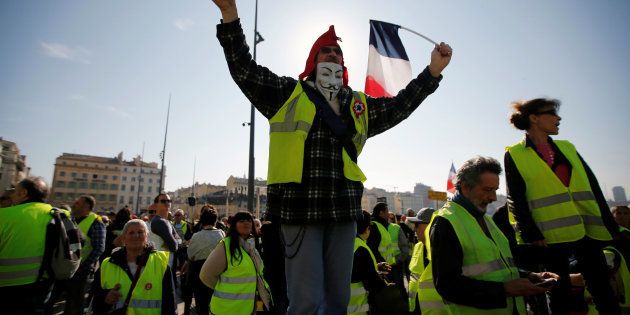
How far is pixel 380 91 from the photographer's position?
3.23m

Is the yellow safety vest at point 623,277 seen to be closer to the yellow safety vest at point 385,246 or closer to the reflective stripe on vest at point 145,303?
the yellow safety vest at point 385,246

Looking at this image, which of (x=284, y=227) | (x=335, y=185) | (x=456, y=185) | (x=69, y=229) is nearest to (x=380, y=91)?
(x=456, y=185)

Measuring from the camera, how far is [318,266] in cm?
169

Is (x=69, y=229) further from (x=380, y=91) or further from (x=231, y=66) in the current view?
(x=380, y=91)

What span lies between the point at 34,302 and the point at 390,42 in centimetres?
494

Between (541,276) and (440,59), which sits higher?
(440,59)

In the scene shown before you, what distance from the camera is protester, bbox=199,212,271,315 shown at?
4012 millimetres

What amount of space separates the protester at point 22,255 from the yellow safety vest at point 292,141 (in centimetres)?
362

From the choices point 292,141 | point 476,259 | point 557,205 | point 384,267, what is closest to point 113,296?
point 292,141

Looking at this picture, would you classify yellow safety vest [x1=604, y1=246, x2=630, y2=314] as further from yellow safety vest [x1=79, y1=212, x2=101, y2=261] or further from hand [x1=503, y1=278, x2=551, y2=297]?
yellow safety vest [x1=79, y1=212, x2=101, y2=261]

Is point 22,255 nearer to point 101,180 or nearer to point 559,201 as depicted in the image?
point 559,201

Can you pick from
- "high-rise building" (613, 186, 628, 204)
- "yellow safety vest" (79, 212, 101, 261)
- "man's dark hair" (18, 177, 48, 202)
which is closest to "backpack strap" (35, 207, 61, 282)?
"man's dark hair" (18, 177, 48, 202)

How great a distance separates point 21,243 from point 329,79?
3985 mm

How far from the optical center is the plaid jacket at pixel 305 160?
177 cm
